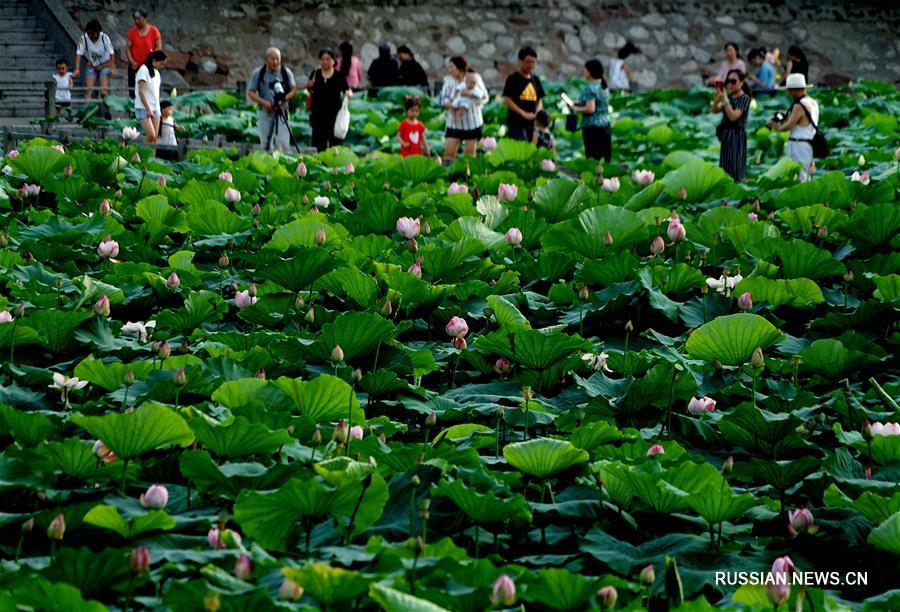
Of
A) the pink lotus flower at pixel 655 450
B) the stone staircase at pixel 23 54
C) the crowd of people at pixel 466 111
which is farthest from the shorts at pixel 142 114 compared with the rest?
the pink lotus flower at pixel 655 450

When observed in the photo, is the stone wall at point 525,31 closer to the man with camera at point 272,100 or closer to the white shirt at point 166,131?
the white shirt at point 166,131

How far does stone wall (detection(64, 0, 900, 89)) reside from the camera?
14.5 metres

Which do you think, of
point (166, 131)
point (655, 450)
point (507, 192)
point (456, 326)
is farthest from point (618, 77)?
point (655, 450)

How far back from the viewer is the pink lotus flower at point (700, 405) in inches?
112

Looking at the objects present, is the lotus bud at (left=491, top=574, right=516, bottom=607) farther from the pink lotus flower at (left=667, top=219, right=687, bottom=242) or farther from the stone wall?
the stone wall

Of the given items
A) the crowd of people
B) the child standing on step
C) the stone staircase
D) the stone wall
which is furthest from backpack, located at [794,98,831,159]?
the stone wall

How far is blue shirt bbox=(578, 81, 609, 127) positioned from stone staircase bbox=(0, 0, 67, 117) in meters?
5.16

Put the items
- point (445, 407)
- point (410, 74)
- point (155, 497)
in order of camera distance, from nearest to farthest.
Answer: point (155, 497)
point (445, 407)
point (410, 74)

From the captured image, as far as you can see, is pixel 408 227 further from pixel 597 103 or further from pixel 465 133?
pixel 597 103

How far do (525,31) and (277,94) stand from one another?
28.4ft

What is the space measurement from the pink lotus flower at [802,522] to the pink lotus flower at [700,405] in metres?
0.60

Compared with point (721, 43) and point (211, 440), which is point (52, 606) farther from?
point (721, 43)

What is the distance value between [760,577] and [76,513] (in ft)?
3.56

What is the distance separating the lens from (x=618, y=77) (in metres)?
15.2
